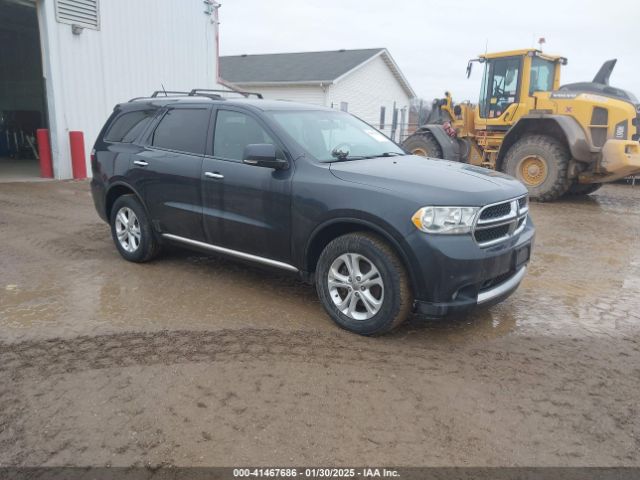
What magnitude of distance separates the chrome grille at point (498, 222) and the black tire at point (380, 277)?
0.62 meters

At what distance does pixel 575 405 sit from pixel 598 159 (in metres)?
8.17

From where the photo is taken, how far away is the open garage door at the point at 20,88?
54.1 feet

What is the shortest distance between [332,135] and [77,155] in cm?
909

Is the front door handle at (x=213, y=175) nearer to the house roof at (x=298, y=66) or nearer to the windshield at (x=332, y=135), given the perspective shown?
the windshield at (x=332, y=135)

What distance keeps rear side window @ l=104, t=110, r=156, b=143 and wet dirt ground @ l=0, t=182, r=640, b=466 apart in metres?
1.48

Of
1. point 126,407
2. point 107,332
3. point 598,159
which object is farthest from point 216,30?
point 126,407

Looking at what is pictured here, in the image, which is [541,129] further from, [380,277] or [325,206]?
[380,277]

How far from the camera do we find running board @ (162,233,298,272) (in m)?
4.39

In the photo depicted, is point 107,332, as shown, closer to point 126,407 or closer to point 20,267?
point 126,407

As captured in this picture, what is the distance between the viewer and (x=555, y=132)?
408 inches

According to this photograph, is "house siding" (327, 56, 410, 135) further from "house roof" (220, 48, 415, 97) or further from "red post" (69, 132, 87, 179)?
"red post" (69, 132, 87, 179)

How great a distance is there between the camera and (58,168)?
11.7m

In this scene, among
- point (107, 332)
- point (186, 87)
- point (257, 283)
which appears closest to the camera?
point (107, 332)

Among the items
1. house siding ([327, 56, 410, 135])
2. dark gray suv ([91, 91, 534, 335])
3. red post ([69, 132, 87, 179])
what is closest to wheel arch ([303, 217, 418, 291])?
dark gray suv ([91, 91, 534, 335])
